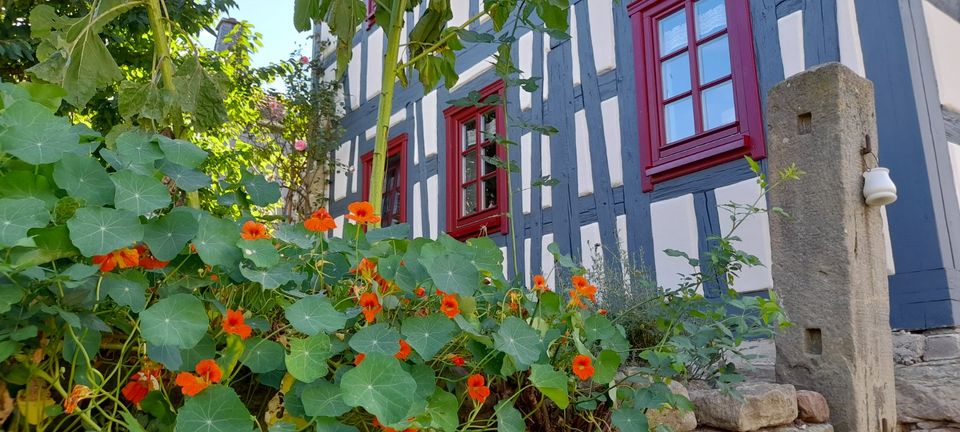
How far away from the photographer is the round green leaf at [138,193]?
973 millimetres

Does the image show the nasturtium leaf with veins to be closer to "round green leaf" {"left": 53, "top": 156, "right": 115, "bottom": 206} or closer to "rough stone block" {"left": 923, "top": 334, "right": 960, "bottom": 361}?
"round green leaf" {"left": 53, "top": 156, "right": 115, "bottom": 206}

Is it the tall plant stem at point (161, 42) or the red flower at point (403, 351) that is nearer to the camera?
the red flower at point (403, 351)


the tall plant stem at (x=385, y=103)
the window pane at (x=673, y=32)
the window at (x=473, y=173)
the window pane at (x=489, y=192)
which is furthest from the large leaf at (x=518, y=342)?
the window pane at (x=489, y=192)

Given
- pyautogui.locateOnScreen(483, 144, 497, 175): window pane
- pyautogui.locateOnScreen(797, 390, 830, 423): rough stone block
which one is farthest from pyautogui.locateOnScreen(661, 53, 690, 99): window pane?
pyautogui.locateOnScreen(797, 390, 830, 423): rough stone block

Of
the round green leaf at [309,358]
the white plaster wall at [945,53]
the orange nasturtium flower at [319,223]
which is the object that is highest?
the white plaster wall at [945,53]

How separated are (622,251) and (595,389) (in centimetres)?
275

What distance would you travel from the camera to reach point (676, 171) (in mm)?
4156

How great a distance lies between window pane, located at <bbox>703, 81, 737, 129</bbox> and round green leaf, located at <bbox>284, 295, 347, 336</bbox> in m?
3.36

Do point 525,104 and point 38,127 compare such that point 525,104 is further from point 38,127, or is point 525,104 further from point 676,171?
point 38,127

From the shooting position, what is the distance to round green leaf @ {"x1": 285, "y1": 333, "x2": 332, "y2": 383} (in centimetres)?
100

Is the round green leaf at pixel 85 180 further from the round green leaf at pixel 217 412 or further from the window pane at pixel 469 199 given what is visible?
the window pane at pixel 469 199

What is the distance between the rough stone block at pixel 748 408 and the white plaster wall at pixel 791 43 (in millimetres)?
2101

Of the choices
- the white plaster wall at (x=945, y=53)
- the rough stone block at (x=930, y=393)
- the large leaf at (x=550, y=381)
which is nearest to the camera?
the large leaf at (x=550, y=381)

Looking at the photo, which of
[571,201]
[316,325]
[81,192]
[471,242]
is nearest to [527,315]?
[471,242]
